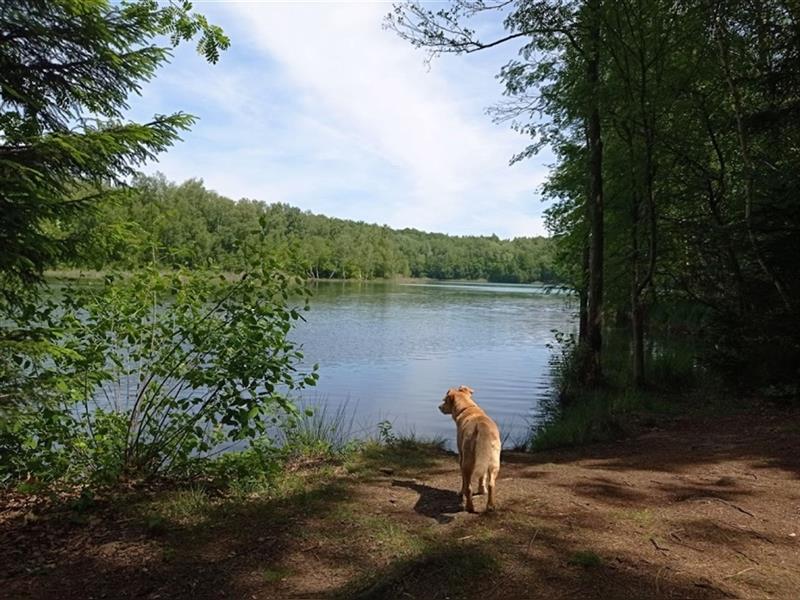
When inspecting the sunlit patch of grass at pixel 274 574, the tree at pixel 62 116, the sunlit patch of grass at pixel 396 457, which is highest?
the tree at pixel 62 116

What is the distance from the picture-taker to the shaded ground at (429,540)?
10.9ft

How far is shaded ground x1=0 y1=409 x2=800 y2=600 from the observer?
10.9 feet

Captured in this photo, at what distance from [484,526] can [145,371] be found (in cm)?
348

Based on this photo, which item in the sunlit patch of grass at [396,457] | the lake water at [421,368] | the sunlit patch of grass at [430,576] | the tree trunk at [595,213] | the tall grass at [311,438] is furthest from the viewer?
the lake water at [421,368]

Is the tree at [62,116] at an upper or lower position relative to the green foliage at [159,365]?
upper

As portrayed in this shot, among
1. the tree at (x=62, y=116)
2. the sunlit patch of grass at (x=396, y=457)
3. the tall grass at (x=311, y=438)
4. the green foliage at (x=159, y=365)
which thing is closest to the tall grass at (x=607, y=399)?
the sunlit patch of grass at (x=396, y=457)

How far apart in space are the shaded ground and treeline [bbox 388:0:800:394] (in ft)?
17.4

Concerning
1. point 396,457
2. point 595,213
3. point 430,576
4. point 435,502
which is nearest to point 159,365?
point 396,457

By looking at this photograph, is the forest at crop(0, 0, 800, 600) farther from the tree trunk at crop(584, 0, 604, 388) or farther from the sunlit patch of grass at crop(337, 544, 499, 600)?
the tree trunk at crop(584, 0, 604, 388)

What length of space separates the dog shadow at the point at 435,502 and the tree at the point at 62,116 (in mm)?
3451

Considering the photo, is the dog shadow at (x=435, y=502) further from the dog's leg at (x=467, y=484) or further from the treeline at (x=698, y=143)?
the treeline at (x=698, y=143)

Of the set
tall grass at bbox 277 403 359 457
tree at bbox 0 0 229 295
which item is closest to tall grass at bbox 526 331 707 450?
tall grass at bbox 277 403 359 457

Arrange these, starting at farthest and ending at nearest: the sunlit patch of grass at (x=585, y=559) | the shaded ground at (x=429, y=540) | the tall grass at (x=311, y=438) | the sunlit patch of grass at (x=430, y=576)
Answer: the tall grass at (x=311, y=438) < the sunlit patch of grass at (x=585, y=559) < the shaded ground at (x=429, y=540) < the sunlit patch of grass at (x=430, y=576)

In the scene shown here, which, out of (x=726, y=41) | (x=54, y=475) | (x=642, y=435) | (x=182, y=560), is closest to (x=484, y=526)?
(x=182, y=560)
